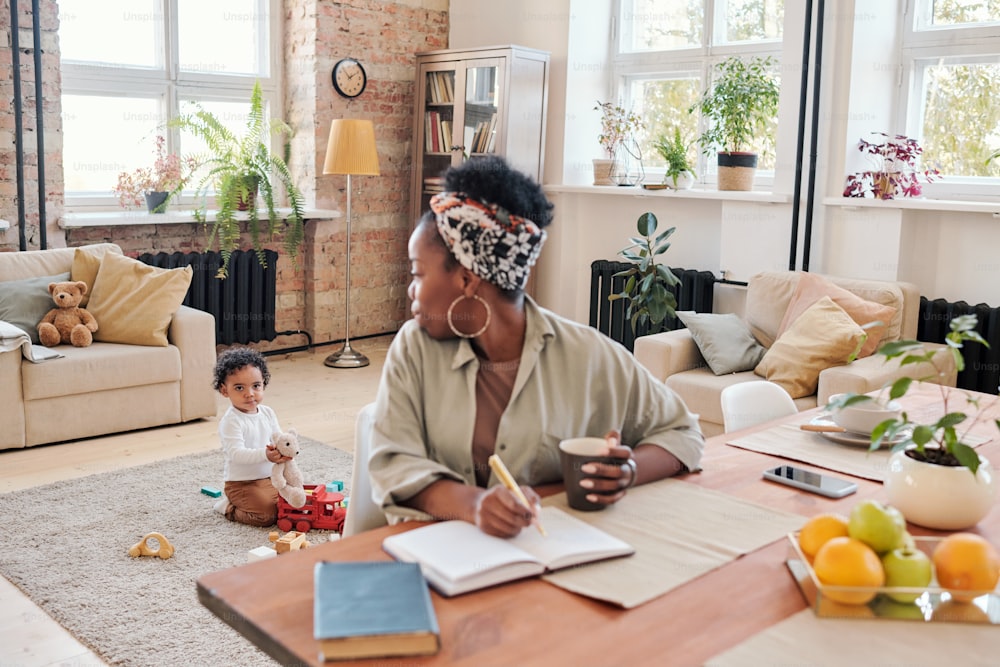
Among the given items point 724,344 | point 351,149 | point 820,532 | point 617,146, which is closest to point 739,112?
point 617,146

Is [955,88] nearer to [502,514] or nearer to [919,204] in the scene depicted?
[919,204]

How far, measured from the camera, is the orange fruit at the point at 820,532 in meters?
1.29

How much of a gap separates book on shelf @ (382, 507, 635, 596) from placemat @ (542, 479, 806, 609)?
2 centimetres

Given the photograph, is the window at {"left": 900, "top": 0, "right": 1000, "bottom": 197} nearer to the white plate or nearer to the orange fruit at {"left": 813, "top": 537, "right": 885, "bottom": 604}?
the white plate

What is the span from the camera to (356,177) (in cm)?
626

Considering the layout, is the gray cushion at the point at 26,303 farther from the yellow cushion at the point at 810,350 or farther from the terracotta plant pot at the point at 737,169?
the terracotta plant pot at the point at 737,169

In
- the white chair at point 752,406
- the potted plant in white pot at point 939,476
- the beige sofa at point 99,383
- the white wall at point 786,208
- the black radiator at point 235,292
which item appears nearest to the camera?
the potted plant in white pot at point 939,476

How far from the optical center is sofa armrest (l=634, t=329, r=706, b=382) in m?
4.23

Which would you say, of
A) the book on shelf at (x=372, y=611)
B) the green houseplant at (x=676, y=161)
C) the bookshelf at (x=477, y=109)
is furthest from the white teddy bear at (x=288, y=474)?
the green houseplant at (x=676, y=161)

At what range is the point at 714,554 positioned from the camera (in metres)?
1.38

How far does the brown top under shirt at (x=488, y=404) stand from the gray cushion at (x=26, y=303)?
10.9 ft

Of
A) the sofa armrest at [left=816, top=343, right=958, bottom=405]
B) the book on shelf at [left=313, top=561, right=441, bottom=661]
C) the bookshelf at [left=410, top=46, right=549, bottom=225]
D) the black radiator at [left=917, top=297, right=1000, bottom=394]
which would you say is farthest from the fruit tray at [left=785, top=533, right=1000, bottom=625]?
the bookshelf at [left=410, top=46, right=549, bottom=225]

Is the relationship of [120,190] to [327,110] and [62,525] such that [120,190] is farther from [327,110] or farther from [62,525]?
[62,525]

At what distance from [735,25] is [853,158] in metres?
1.20
